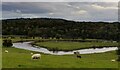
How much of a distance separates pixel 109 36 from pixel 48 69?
17481cm

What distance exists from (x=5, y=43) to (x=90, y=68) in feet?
202

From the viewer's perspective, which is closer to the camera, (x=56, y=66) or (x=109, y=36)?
(x=56, y=66)

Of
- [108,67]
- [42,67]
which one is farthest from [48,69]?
[108,67]

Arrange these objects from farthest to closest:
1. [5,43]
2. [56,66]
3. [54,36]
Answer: [54,36], [5,43], [56,66]

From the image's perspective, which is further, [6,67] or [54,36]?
[54,36]

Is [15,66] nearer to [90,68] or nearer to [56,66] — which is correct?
[56,66]

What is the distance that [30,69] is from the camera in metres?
27.5

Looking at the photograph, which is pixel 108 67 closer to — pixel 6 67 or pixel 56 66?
pixel 56 66

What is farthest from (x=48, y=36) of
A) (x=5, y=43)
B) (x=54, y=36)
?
(x=5, y=43)

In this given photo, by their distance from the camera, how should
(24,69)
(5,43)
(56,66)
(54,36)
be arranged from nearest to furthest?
(24,69) → (56,66) → (5,43) → (54,36)

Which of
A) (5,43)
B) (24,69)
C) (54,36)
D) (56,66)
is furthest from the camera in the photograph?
(54,36)

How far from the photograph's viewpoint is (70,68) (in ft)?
93.2

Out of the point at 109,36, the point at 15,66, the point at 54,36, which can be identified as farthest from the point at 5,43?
A: the point at 109,36

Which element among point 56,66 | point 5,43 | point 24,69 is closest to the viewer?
point 24,69
